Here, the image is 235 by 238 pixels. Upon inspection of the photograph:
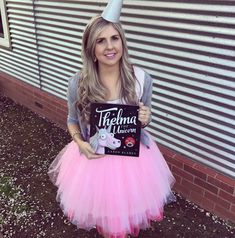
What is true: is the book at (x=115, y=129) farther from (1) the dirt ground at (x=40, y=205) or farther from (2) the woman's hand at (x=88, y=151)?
(1) the dirt ground at (x=40, y=205)

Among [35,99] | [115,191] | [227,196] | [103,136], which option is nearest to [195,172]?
[227,196]

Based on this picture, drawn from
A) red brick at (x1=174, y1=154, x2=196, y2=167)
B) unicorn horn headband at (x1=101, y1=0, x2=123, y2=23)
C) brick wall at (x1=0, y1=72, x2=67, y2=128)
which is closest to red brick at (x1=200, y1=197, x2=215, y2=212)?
red brick at (x1=174, y1=154, x2=196, y2=167)

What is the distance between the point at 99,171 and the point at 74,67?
2.78 m

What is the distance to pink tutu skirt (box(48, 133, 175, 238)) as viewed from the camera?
2.54 metres

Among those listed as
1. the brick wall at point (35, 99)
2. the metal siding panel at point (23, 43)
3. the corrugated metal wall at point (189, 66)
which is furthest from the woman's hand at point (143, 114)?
the metal siding panel at point (23, 43)

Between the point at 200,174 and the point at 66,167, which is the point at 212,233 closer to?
the point at 200,174

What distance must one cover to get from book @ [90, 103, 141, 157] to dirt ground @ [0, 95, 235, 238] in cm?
137

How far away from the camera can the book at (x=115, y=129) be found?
2.22 m

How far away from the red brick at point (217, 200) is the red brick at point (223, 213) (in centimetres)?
4

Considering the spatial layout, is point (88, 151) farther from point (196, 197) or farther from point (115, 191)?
point (196, 197)

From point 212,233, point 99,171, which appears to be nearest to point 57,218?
point 99,171

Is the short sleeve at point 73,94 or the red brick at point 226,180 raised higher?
the short sleeve at point 73,94

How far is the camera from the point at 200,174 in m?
3.50

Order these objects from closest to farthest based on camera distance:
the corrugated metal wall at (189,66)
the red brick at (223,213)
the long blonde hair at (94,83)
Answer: the long blonde hair at (94,83)
the corrugated metal wall at (189,66)
the red brick at (223,213)
